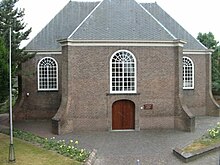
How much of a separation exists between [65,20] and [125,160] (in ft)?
62.3

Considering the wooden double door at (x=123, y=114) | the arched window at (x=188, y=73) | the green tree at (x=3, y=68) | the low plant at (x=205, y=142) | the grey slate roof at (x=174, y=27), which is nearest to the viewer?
the low plant at (x=205, y=142)

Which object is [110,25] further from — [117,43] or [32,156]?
[32,156]

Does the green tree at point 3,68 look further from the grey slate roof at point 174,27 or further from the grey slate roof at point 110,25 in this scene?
the grey slate roof at point 174,27

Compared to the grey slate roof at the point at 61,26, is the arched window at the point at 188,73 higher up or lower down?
lower down

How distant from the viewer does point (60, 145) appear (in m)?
18.2

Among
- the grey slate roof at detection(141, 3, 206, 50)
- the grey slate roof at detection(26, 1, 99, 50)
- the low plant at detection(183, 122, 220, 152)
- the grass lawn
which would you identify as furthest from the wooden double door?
the grey slate roof at detection(141, 3, 206, 50)

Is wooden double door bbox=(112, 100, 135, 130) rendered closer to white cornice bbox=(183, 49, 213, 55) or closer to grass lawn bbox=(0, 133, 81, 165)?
grass lawn bbox=(0, 133, 81, 165)

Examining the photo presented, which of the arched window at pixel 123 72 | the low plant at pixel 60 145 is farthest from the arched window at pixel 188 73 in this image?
the low plant at pixel 60 145

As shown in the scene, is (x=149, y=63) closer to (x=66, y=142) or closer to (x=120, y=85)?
(x=120, y=85)

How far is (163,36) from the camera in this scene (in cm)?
2452

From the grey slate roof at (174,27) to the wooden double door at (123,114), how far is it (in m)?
9.73

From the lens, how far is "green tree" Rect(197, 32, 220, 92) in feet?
133

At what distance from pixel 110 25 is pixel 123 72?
3802 millimetres

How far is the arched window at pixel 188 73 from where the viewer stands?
99.8 ft
